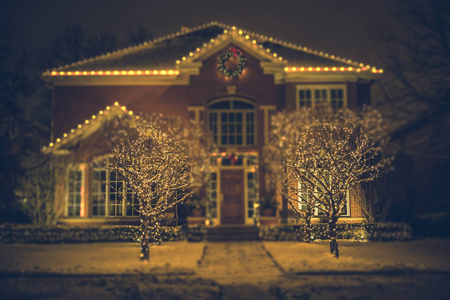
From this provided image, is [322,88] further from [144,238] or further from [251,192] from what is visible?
[144,238]

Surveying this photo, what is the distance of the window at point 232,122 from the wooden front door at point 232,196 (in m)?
1.59

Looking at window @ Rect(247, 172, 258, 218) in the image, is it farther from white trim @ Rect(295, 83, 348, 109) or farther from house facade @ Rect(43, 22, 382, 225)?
white trim @ Rect(295, 83, 348, 109)

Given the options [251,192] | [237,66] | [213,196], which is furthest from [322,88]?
[213,196]

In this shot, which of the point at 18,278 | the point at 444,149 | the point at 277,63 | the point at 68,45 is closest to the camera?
the point at 18,278

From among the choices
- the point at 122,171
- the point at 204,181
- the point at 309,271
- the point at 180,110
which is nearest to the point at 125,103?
the point at 180,110

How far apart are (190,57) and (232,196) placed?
276 inches

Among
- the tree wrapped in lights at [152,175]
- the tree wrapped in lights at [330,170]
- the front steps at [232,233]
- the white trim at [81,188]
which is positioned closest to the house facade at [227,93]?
the white trim at [81,188]

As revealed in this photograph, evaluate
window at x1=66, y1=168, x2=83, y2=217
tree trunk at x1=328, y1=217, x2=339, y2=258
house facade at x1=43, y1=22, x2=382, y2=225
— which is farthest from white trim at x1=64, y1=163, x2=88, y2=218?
tree trunk at x1=328, y1=217, x2=339, y2=258

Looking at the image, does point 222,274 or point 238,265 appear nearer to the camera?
point 222,274

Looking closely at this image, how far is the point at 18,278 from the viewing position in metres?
11.3

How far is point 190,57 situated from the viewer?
21500 mm

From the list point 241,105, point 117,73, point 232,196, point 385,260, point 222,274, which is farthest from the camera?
point 117,73

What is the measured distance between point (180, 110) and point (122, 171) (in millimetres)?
18329

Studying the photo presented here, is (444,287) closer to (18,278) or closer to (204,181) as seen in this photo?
(18,278)
